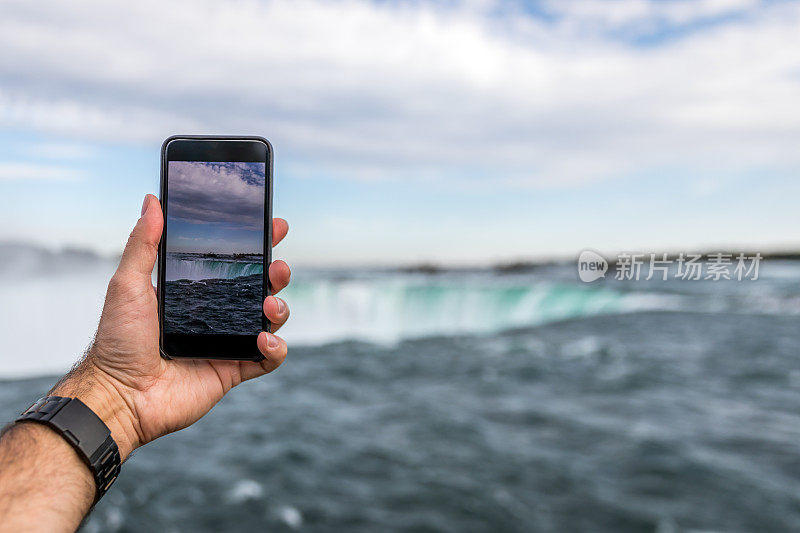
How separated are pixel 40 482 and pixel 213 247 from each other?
1032 mm

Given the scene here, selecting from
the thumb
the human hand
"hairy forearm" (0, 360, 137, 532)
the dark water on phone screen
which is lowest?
the dark water on phone screen

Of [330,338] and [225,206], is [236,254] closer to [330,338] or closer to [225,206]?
[225,206]

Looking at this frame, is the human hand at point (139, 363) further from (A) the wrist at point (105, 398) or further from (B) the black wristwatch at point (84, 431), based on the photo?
(B) the black wristwatch at point (84, 431)

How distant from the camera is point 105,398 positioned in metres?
2.24

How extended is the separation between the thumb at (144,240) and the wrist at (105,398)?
0.47 metres

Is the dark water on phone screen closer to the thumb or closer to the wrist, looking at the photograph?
the wrist

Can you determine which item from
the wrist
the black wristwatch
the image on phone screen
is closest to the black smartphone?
the image on phone screen

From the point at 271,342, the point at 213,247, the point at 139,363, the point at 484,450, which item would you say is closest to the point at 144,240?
the point at 213,247

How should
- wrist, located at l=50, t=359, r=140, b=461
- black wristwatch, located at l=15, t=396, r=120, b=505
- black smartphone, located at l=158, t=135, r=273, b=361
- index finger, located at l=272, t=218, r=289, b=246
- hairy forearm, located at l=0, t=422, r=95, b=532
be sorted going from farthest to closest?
index finger, located at l=272, t=218, r=289, b=246, black smartphone, located at l=158, t=135, r=273, b=361, wrist, located at l=50, t=359, r=140, b=461, black wristwatch, located at l=15, t=396, r=120, b=505, hairy forearm, located at l=0, t=422, r=95, b=532

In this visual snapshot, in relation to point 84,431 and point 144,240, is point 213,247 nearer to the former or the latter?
point 144,240

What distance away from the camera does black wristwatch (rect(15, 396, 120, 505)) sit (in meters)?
1.94

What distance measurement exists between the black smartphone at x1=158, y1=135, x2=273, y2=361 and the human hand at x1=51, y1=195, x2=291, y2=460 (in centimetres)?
7

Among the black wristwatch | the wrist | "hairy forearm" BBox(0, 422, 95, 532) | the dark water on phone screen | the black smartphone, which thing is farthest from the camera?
the dark water on phone screen

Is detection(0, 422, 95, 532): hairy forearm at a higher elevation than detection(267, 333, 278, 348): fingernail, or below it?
below
